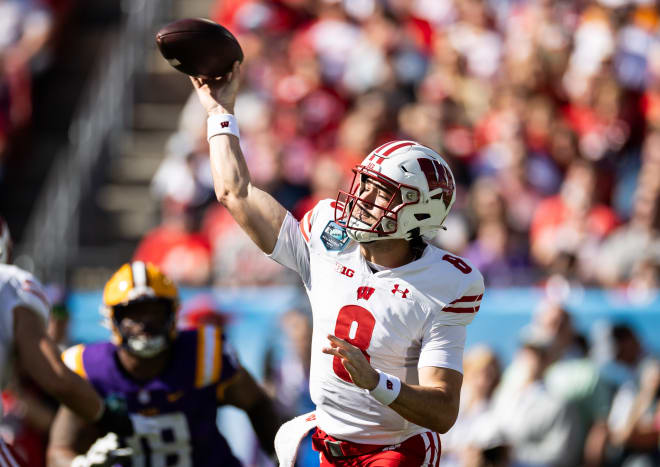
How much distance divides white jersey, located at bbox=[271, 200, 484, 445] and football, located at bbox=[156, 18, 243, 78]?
0.71 meters

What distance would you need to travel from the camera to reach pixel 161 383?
5914mm

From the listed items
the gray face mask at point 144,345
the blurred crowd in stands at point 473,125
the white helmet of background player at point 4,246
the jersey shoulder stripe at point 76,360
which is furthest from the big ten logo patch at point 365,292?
the blurred crowd in stands at point 473,125

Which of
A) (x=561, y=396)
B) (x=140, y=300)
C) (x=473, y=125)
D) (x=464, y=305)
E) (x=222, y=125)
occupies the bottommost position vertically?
(x=561, y=396)

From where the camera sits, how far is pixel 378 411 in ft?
14.9

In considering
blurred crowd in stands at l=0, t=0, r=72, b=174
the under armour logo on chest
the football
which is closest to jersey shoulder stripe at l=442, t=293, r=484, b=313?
the under armour logo on chest

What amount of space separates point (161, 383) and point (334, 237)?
5.45ft

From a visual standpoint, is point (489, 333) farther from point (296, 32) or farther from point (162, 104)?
point (162, 104)

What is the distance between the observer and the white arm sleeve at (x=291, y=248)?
468 cm

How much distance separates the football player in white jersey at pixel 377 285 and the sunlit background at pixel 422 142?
2072mm

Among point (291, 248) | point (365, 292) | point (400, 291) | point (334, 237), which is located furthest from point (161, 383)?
point (400, 291)

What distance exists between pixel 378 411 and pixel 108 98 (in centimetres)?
852

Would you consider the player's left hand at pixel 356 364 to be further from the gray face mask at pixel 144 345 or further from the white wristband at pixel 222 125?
the gray face mask at pixel 144 345

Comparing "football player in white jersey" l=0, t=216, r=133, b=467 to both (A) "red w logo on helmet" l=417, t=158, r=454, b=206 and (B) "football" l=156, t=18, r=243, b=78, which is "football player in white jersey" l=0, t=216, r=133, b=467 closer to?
(B) "football" l=156, t=18, r=243, b=78

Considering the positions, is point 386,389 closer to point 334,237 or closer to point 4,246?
point 334,237
